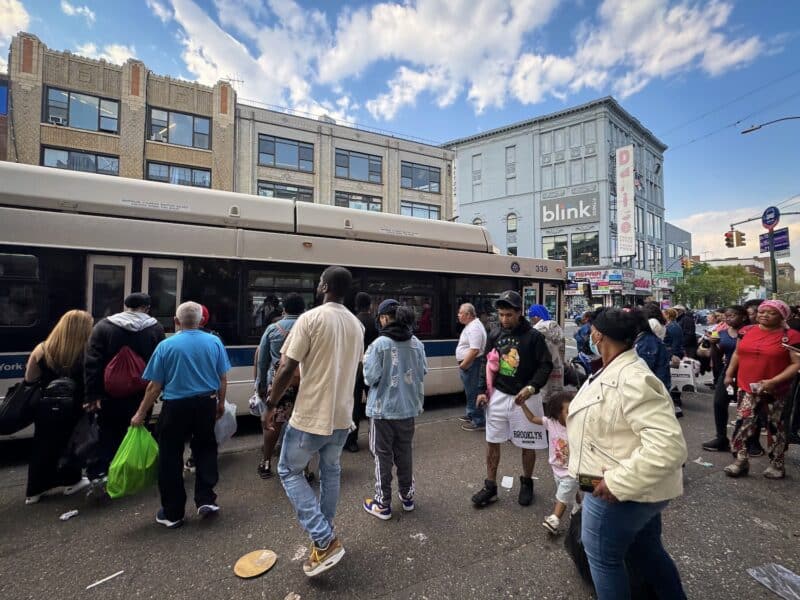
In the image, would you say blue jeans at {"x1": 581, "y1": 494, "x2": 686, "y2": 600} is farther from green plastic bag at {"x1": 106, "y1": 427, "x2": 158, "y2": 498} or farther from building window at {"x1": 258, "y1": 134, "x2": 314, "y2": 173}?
building window at {"x1": 258, "y1": 134, "x2": 314, "y2": 173}

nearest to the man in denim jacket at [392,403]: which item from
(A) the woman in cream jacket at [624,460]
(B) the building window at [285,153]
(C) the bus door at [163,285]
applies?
(A) the woman in cream jacket at [624,460]

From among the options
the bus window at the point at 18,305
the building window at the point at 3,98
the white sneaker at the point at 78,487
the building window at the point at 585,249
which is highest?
the building window at the point at 3,98

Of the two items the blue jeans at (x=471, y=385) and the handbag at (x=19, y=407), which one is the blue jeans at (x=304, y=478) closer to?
the handbag at (x=19, y=407)

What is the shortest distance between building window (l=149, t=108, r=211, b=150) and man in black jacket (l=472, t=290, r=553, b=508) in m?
23.5

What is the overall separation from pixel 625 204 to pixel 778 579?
31906 millimetres

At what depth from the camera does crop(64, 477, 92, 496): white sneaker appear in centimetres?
369

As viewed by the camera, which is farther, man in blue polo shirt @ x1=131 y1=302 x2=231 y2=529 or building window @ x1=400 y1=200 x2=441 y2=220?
building window @ x1=400 y1=200 x2=441 y2=220

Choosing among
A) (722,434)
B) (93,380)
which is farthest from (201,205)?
(722,434)

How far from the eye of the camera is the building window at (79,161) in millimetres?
18438

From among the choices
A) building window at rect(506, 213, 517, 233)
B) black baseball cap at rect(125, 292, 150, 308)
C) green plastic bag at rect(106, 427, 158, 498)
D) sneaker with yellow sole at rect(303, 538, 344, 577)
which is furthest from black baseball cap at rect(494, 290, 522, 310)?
building window at rect(506, 213, 517, 233)

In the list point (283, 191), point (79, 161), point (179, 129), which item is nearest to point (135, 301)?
point (79, 161)

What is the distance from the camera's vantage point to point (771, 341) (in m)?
4.23

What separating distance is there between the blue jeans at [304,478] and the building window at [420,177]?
92.2 feet

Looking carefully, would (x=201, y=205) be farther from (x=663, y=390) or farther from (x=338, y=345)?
(x=663, y=390)
